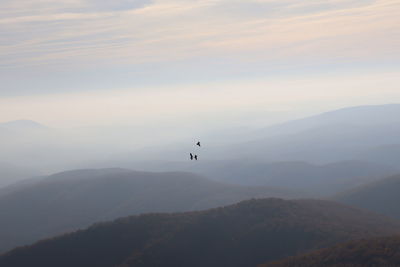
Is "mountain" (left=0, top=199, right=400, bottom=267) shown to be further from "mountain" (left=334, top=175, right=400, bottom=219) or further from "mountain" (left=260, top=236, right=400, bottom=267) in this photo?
"mountain" (left=334, top=175, right=400, bottom=219)

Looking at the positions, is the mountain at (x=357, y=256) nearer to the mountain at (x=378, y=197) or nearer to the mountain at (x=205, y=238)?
the mountain at (x=205, y=238)

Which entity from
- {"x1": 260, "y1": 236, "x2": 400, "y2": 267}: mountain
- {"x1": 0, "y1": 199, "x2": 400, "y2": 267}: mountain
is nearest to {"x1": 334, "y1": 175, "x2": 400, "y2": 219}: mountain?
{"x1": 0, "y1": 199, "x2": 400, "y2": 267}: mountain

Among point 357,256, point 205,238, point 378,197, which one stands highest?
point 357,256

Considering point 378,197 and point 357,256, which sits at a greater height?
point 357,256

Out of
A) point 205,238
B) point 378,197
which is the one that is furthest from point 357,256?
point 378,197

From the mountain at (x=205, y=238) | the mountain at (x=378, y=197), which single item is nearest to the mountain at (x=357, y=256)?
the mountain at (x=205, y=238)

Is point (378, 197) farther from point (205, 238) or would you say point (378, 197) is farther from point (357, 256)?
point (357, 256)
